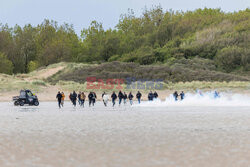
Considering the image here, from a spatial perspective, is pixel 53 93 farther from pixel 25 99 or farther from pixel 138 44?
pixel 138 44

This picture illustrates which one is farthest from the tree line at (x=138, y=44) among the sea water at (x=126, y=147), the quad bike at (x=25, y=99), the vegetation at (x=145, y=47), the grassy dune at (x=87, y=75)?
the sea water at (x=126, y=147)

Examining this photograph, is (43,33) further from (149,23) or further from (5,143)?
(5,143)

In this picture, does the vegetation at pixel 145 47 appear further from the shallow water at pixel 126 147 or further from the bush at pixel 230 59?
the shallow water at pixel 126 147

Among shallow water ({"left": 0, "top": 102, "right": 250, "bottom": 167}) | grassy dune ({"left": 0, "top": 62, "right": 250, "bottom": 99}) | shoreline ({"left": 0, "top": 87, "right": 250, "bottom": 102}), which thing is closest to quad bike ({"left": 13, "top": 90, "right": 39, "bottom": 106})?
shoreline ({"left": 0, "top": 87, "right": 250, "bottom": 102})

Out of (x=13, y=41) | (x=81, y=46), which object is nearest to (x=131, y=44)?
(x=81, y=46)

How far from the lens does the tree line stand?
8644 cm

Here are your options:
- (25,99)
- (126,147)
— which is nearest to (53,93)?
(25,99)

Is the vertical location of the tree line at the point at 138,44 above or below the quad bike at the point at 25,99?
above

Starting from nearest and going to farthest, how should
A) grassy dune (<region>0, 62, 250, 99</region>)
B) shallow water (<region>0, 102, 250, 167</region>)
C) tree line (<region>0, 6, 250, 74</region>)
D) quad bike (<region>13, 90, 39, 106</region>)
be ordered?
shallow water (<region>0, 102, 250, 167</region>) < quad bike (<region>13, 90, 39, 106</region>) < grassy dune (<region>0, 62, 250, 99</region>) < tree line (<region>0, 6, 250, 74</region>)

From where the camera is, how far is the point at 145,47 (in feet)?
308

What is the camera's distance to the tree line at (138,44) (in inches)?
3403

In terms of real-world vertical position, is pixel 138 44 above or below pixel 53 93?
above

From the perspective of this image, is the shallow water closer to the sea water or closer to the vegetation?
the sea water

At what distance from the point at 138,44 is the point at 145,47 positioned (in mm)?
7333
